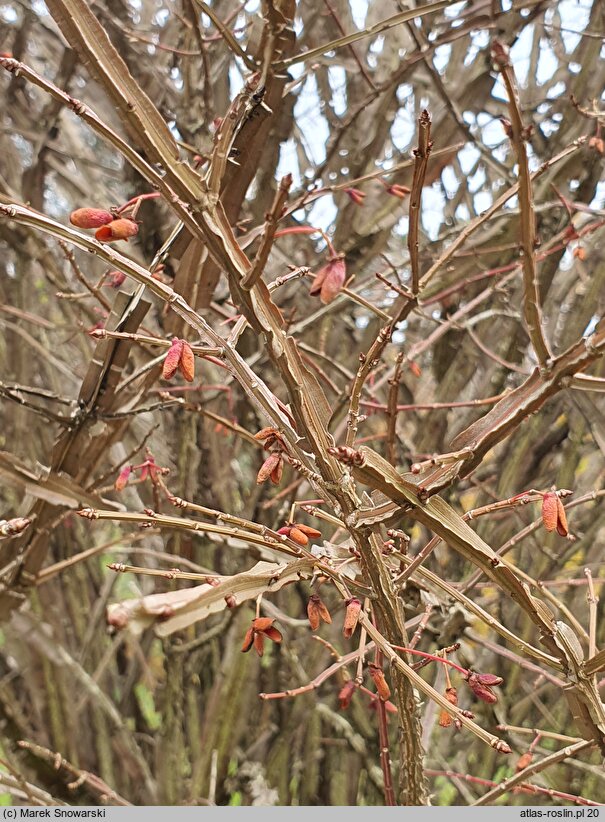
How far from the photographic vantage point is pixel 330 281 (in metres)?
0.75

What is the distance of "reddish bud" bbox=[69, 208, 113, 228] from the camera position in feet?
2.29

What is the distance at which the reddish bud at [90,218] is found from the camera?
0.70 m

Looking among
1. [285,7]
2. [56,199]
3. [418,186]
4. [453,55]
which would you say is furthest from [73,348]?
[418,186]

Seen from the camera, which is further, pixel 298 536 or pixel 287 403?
pixel 287 403

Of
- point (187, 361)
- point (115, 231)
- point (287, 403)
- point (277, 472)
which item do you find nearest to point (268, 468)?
point (277, 472)

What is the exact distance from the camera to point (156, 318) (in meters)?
1.72

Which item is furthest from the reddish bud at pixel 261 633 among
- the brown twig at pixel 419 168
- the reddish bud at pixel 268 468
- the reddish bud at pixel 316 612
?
the brown twig at pixel 419 168

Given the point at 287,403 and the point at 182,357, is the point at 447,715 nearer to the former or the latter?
the point at 182,357

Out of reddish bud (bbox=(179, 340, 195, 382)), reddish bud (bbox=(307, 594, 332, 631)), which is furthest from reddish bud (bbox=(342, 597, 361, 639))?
reddish bud (bbox=(179, 340, 195, 382))

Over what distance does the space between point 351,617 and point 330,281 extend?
326 millimetres

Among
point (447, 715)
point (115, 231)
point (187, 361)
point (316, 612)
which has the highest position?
point (115, 231)

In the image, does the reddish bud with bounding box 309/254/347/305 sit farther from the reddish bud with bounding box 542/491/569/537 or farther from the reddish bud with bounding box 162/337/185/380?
the reddish bud with bounding box 542/491/569/537

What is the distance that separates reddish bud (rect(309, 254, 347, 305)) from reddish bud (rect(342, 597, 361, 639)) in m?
0.29

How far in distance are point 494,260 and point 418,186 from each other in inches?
46.2
